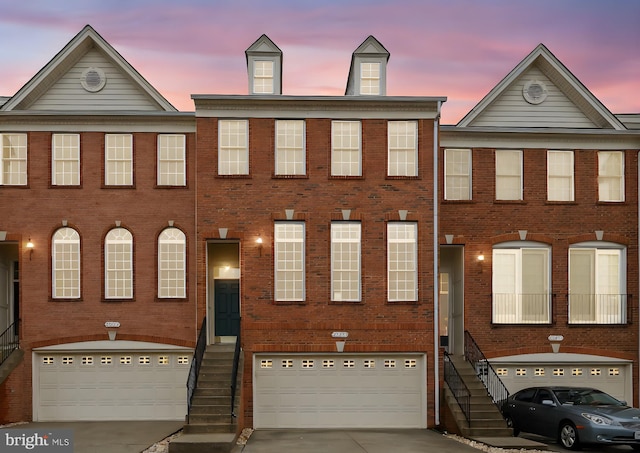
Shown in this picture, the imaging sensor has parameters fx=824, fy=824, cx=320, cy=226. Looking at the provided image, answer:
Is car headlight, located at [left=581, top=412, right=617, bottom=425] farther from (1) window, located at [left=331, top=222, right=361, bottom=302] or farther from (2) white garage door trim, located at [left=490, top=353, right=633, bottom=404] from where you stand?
(1) window, located at [left=331, top=222, right=361, bottom=302]

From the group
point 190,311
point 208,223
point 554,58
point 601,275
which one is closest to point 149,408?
point 190,311

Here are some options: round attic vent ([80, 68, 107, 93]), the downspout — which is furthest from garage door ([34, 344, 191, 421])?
round attic vent ([80, 68, 107, 93])

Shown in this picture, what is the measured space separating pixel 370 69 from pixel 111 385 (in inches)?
482

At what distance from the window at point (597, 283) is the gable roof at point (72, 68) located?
1352cm

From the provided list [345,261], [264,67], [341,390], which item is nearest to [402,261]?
[345,261]

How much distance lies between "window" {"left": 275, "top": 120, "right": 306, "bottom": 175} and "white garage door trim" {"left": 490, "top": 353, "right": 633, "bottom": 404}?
851 centimetres

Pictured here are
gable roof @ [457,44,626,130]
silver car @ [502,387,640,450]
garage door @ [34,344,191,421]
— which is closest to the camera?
silver car @ [502,387,640,450]

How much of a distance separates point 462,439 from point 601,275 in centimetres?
806

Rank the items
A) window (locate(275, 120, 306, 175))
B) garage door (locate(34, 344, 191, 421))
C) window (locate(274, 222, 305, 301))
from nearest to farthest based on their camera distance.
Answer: window (locate(274, 222, 305, 301)) → window (locate(275, 120, 306, 175)) → garage door (locate(34, 344, 191, 421))

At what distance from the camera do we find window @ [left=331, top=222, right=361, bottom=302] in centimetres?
2398

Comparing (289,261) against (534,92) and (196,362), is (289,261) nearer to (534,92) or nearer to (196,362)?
(196,362)

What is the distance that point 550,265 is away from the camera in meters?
25.8

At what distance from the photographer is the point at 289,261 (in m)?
24.0

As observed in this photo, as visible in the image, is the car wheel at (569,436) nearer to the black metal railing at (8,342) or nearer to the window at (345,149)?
the window at (345,149)
